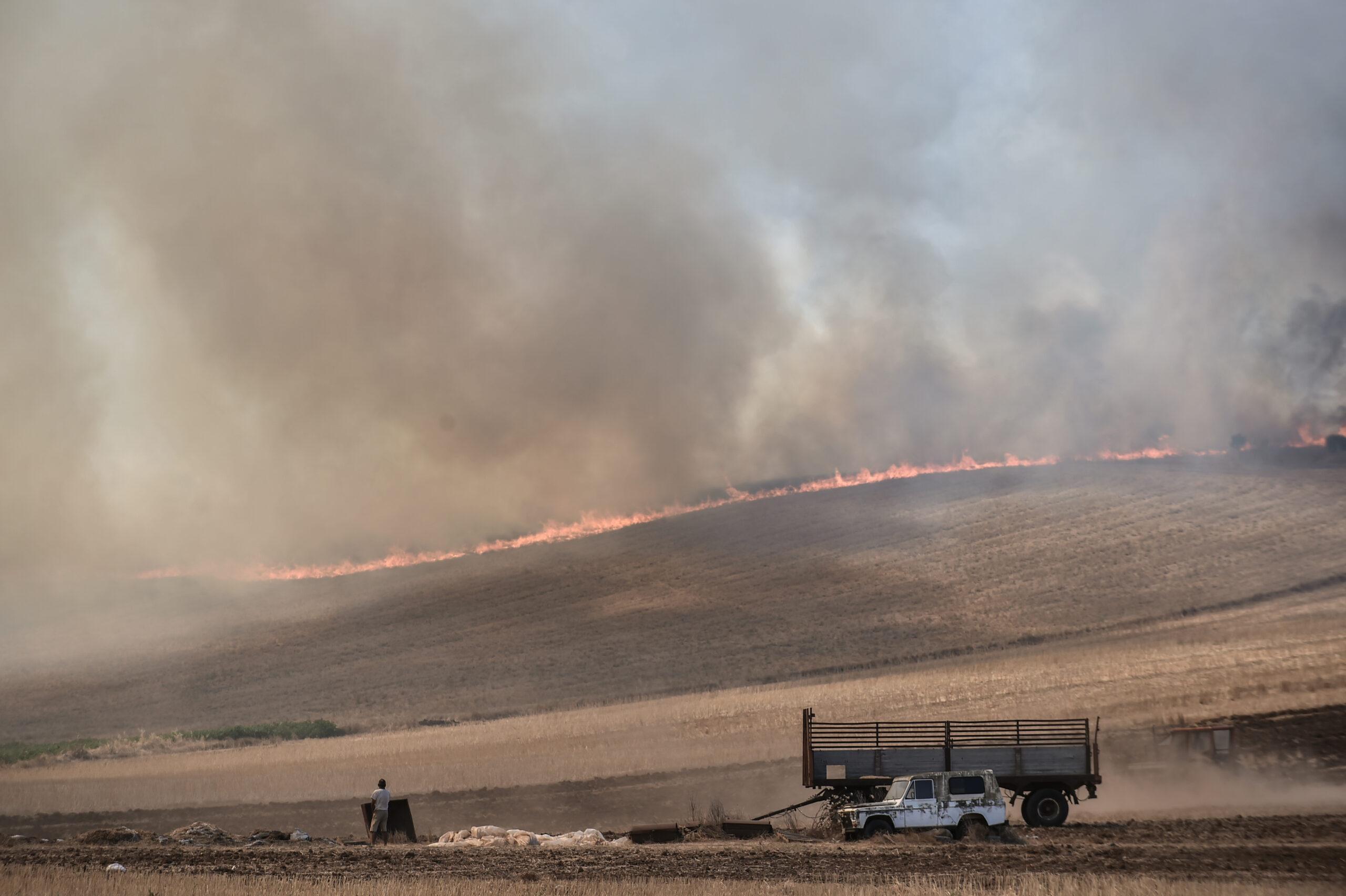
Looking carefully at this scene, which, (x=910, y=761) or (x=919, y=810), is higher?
(x=910, y=761)

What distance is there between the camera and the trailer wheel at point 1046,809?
2445 centimetres

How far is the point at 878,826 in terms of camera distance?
23.3m

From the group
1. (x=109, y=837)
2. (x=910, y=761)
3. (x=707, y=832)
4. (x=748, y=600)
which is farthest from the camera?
(x=748, y=600)

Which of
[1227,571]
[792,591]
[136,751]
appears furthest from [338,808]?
[1227,571]

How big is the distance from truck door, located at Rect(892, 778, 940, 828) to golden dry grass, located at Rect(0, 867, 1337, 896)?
17.1 ft

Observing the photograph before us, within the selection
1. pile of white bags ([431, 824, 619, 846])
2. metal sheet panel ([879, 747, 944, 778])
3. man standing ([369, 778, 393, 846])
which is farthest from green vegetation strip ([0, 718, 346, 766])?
metal sheet panel ([879, 747, 944, 778])

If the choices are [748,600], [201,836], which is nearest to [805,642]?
[748,600]

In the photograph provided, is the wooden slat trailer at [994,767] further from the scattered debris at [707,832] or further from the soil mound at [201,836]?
the soil mound at [201,836]

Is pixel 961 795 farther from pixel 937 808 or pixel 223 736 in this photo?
pixel 223 736

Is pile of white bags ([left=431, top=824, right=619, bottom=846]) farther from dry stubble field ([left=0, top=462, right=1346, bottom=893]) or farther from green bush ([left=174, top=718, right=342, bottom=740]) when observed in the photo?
green bush ([left=174, top=718, right=342, bottom=740])

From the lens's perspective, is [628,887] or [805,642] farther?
[805,642]

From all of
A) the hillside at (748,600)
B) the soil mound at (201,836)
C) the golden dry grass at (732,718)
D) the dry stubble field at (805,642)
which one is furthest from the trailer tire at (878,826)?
the hillside at (748,600)

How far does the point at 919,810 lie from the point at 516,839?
9893mm

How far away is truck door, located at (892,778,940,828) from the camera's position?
23.0 meters
